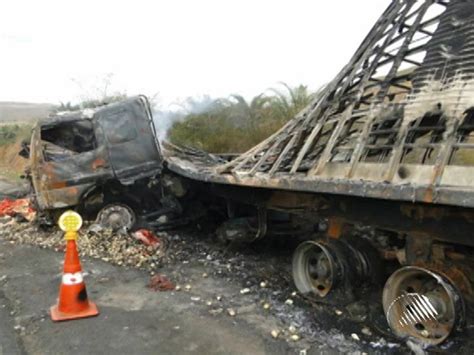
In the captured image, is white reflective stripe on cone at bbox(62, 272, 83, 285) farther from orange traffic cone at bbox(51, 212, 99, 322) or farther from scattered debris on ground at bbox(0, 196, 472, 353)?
scattered debris on ground at bbox(0, 196, 472, 353)

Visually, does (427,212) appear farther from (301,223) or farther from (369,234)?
(301,223)

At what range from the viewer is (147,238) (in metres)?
8.03

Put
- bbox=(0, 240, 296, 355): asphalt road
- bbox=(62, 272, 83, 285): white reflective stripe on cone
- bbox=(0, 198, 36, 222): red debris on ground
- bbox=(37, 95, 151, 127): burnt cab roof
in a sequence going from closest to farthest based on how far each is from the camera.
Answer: bbox=(0, 240, 296, 355): asphalt road
bbox=(62, 272, 83, 285): white reflective stripe on cone
bbox=(37, 95, 151, 127): burnt cab roof
bbox=(0, 198, 36, 222): red debris on ground

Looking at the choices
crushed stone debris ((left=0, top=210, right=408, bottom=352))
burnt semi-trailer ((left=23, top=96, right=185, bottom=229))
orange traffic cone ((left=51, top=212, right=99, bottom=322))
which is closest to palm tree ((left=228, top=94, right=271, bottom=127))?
burnt semi-trailer ((left=23, top=96, right=185, bottom=229))

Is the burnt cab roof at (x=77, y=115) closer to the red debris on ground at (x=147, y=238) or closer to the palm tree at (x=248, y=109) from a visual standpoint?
the red debris on ground at (x=147, y=238)

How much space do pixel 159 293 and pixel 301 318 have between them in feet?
5.79

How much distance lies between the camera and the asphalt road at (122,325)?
432 cm

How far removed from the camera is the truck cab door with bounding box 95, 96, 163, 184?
886 centimetres

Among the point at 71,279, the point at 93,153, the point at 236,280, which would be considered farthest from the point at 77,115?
the point at 71,279

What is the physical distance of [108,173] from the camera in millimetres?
8805

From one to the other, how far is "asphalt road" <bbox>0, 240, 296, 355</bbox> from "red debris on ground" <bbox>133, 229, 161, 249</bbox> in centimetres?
139

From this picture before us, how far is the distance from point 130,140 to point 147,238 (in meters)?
1.95

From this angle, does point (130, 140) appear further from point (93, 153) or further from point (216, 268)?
point (216, 268)

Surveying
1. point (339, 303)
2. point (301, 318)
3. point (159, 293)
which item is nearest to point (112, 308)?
point (159, 293)
